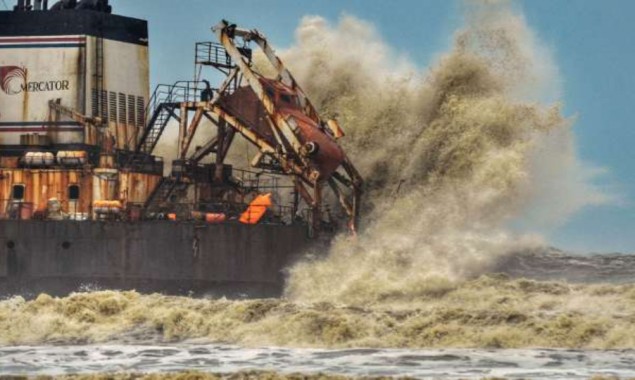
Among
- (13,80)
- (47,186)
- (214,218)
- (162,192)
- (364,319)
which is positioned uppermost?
(13,80)

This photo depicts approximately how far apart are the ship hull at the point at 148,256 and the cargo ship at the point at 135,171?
1.2 inches

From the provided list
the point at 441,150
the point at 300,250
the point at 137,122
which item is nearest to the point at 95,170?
the point at 137,122

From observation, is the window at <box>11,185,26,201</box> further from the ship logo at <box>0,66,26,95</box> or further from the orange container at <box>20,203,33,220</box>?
the ship logo at <box>0,66,26,95</box>

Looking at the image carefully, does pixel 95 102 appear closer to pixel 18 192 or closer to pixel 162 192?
pixel 18 192

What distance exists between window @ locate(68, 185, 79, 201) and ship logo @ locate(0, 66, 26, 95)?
164 inches

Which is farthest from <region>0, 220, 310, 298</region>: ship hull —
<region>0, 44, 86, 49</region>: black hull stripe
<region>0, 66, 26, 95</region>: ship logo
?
<region>0, 44, 86, 49</region>: black hull stripe

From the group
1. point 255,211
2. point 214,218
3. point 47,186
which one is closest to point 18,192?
point 47,186

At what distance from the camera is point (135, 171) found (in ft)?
145

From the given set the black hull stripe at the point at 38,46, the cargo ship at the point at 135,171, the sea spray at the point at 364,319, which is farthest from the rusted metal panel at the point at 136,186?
the sea spray at the point at 364,319

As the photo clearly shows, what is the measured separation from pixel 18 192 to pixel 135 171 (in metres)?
3.75

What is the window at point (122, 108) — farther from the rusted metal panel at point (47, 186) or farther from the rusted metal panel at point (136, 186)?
the rusted metal panel at point (47, 186)

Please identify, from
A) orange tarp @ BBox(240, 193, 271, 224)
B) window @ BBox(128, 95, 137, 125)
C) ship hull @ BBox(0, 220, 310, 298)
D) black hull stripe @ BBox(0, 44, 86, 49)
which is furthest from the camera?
window @ BBox(128, 95, 137, 125)

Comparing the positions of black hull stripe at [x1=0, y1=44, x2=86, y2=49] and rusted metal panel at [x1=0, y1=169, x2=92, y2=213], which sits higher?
black hull stripe at [x1=0, y1=44, x2=86, y2=49]

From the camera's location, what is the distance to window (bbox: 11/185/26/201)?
43844mm
